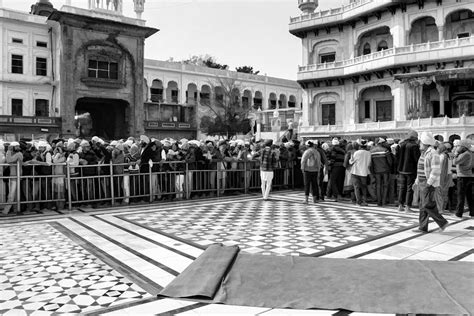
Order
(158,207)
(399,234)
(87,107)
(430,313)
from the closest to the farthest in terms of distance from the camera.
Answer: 1. (430,313)
2. (399,234)
3. (158,207)
4. (87,107)

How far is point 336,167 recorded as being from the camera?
12.1 m

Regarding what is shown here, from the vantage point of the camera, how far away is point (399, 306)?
154 inches

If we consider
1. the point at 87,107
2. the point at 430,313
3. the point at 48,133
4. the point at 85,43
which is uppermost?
the point at 85,43

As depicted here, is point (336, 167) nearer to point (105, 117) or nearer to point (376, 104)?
point (376, 104)

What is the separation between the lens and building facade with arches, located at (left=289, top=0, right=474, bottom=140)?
26500 mm

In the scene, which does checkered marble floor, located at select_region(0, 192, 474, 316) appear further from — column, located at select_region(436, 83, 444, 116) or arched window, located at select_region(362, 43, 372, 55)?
arched window, located at select_region(362, 43, 372, 55)

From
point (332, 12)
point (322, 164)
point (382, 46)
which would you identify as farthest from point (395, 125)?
point (322, 164)

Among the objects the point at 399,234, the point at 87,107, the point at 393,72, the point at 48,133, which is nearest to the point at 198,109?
the point at 87,107

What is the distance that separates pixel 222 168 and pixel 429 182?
7.18 meters

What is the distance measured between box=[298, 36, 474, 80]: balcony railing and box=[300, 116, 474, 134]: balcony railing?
4166mm

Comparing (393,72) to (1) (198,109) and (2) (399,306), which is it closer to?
(1) (198,109)

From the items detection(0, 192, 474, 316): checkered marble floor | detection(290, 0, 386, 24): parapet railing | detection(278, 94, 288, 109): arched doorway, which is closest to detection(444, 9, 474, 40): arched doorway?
detection(290, 0, 386, 24): parapet railing

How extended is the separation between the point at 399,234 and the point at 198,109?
37334 mm

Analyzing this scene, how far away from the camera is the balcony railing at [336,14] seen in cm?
2980
